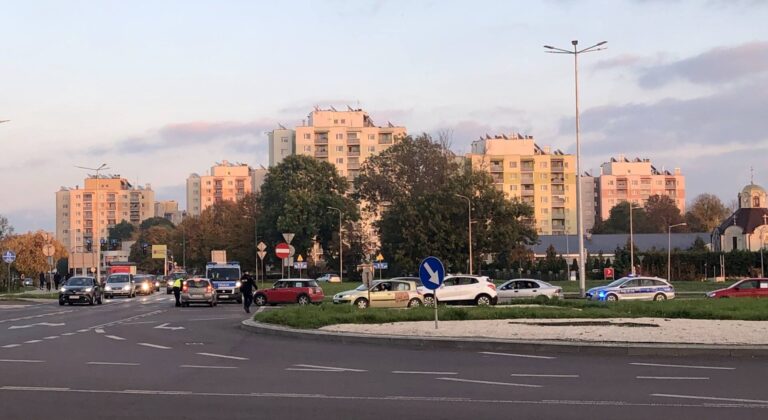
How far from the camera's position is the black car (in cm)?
4741

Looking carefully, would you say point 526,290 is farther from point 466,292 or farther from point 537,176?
point 537,176

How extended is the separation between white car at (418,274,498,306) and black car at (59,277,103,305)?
2052 centimetres

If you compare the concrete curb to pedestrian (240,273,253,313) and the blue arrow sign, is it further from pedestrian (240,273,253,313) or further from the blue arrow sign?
pedestrian (240,273,253,313)

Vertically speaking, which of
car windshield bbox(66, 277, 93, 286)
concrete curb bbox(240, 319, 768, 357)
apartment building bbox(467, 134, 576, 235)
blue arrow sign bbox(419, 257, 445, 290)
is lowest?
concrete curb bbox(240, 319, 768, 357)

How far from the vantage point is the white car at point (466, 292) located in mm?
38031

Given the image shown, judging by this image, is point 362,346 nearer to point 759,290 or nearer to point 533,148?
point 759,290

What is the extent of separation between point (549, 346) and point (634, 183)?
18026 centimetres

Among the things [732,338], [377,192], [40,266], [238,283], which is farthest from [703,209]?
[732,338]

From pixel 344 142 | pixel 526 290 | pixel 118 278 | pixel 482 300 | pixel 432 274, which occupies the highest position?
pixel 344 142

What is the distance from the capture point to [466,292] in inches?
1502

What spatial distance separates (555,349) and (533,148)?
13569 centimetres

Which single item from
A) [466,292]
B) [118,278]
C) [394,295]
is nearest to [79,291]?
[118,278]

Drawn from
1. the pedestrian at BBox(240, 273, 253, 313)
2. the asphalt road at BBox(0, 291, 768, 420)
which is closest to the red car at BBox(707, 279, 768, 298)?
the pedestrian at BBox(240, 273, 253, 313)

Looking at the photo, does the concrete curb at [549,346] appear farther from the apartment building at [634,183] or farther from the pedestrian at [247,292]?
the apartment building at [634,183]
